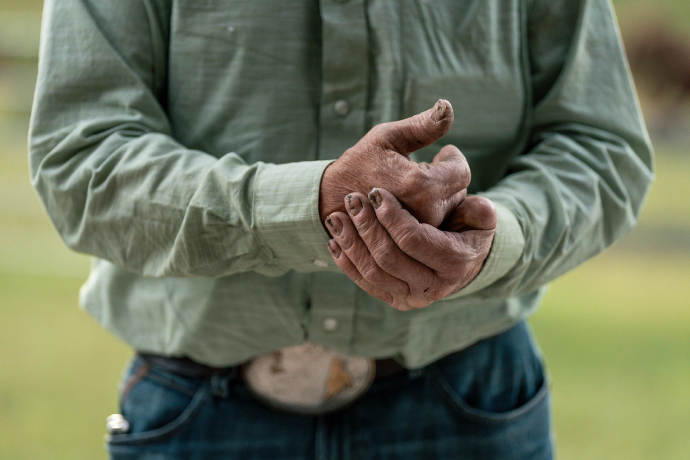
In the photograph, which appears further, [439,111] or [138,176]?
[138,176]

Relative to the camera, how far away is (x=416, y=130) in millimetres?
516

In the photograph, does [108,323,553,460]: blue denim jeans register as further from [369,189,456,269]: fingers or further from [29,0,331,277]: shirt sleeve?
[369,189,456,269]: fingers

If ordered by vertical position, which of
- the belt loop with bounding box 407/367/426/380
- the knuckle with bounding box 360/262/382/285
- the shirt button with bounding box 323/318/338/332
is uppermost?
the knuckle with bounding box 360/262/382/285

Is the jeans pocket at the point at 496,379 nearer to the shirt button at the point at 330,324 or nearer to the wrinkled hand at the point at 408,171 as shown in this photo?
the shirt button at the point at 330,324

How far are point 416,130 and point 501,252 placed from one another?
0.16 meters

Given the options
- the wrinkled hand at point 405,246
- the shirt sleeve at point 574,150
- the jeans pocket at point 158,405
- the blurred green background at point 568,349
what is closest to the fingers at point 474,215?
the wrinkled hand at point 405,246

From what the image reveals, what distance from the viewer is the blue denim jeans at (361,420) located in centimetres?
73

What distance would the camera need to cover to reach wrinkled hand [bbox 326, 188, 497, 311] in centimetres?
51

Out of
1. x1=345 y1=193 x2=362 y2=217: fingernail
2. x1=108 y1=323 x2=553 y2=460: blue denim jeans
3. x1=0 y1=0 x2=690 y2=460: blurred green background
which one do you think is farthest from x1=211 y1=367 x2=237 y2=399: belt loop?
x1=0 y1=0 x2=690 y2=460: blurred green background

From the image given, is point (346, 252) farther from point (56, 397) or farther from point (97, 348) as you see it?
point (97, 348)

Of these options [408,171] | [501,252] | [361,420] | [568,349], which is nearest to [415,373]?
[361,420]

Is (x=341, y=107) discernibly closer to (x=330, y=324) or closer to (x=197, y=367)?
(x=330, y=324)

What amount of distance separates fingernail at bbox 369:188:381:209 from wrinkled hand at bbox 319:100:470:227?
0.02m

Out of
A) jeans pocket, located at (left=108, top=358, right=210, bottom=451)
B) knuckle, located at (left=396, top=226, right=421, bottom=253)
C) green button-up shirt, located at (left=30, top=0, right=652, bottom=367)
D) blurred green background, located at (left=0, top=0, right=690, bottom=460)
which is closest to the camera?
knuckle, located at (left=396, top=226, right=421, bottom=253)
